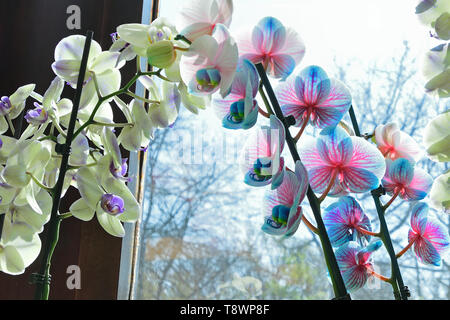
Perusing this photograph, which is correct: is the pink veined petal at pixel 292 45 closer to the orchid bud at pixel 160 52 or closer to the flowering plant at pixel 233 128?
the flowering plant at pixel 233 128

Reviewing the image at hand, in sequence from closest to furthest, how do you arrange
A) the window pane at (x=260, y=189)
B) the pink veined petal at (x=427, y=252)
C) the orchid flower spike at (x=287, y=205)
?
1. the orchid flower spike at (x=287, y=205)
2. the pink veined petal at (x=427, y=252)
3. the window pane at (x=260, y=189)

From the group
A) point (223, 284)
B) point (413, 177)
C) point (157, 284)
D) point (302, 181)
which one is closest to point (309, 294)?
point (223, 284)

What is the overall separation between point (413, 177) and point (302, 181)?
179mm

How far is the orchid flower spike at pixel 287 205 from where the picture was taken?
0.44 m

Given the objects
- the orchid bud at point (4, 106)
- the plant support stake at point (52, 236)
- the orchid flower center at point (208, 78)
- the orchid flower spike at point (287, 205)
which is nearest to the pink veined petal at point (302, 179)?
the orchid flower spike at point (287, 205)

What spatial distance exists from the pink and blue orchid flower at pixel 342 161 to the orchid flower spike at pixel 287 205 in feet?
0.15

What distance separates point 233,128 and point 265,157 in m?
0.04

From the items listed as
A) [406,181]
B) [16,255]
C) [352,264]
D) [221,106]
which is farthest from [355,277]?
[16,255]

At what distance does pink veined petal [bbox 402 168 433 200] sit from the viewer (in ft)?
1.84

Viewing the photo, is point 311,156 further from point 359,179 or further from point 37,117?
Result: point 37,117

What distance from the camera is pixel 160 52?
1.53ft

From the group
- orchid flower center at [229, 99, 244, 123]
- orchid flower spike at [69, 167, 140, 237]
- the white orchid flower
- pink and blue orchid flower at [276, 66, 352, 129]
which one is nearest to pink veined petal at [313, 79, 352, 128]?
pink and blue orchid flower at [276, 66, 352, 129]

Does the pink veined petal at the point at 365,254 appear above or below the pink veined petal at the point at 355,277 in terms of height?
above

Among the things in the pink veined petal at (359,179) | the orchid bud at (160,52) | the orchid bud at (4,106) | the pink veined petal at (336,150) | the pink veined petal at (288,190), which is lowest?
the pink veined petal at (288,190)
